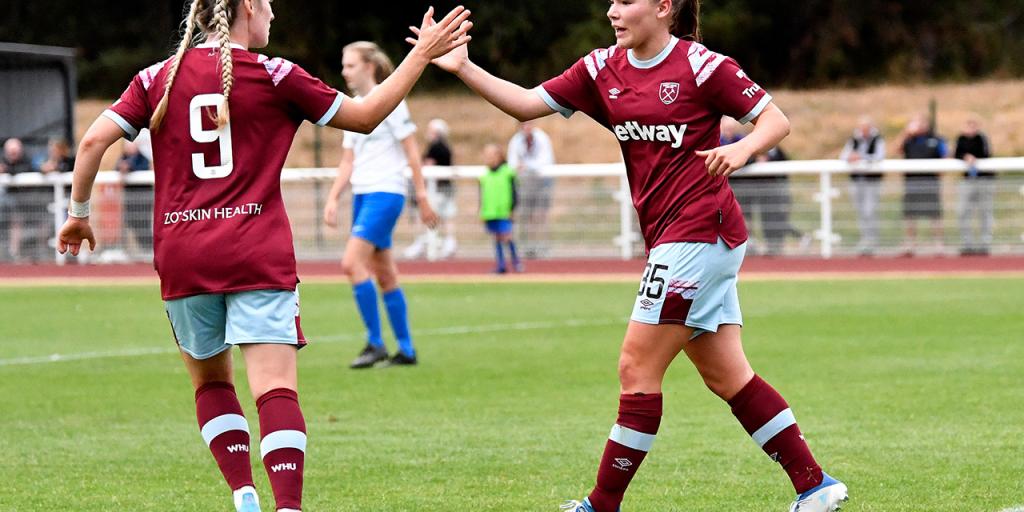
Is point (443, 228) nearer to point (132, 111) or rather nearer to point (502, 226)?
point (502, 226)

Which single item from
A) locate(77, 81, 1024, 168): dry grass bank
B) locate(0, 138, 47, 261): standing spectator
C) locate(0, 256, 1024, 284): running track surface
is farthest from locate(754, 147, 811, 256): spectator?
locate(77, 81, 1024, 168): dry grass bank

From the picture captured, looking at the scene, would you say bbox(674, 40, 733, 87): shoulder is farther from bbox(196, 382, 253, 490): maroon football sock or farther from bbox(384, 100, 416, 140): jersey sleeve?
bbox(384, 100, 416, 140): jersey sleeve

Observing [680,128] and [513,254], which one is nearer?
[680,128]

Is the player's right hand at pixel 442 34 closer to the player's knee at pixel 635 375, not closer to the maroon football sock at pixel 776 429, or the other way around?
the player's knee at pixel 635 375

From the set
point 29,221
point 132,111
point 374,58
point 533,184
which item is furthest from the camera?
point 29,221

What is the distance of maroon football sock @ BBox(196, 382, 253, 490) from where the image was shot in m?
5.36

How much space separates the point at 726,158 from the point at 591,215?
18.7 meters

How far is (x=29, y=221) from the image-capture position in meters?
24.2

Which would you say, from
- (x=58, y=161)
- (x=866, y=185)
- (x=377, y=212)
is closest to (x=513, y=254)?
(x=866, y=185)

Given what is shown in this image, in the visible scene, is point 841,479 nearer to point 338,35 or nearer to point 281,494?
point 281,494

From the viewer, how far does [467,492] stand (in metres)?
6.41

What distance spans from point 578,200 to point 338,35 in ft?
95.9

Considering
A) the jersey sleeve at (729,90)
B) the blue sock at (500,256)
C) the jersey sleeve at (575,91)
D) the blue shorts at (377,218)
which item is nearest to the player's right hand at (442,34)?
the jersey sleeve at (575,91)

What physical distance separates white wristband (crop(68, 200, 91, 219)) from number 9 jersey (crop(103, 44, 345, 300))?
378 millimetres
